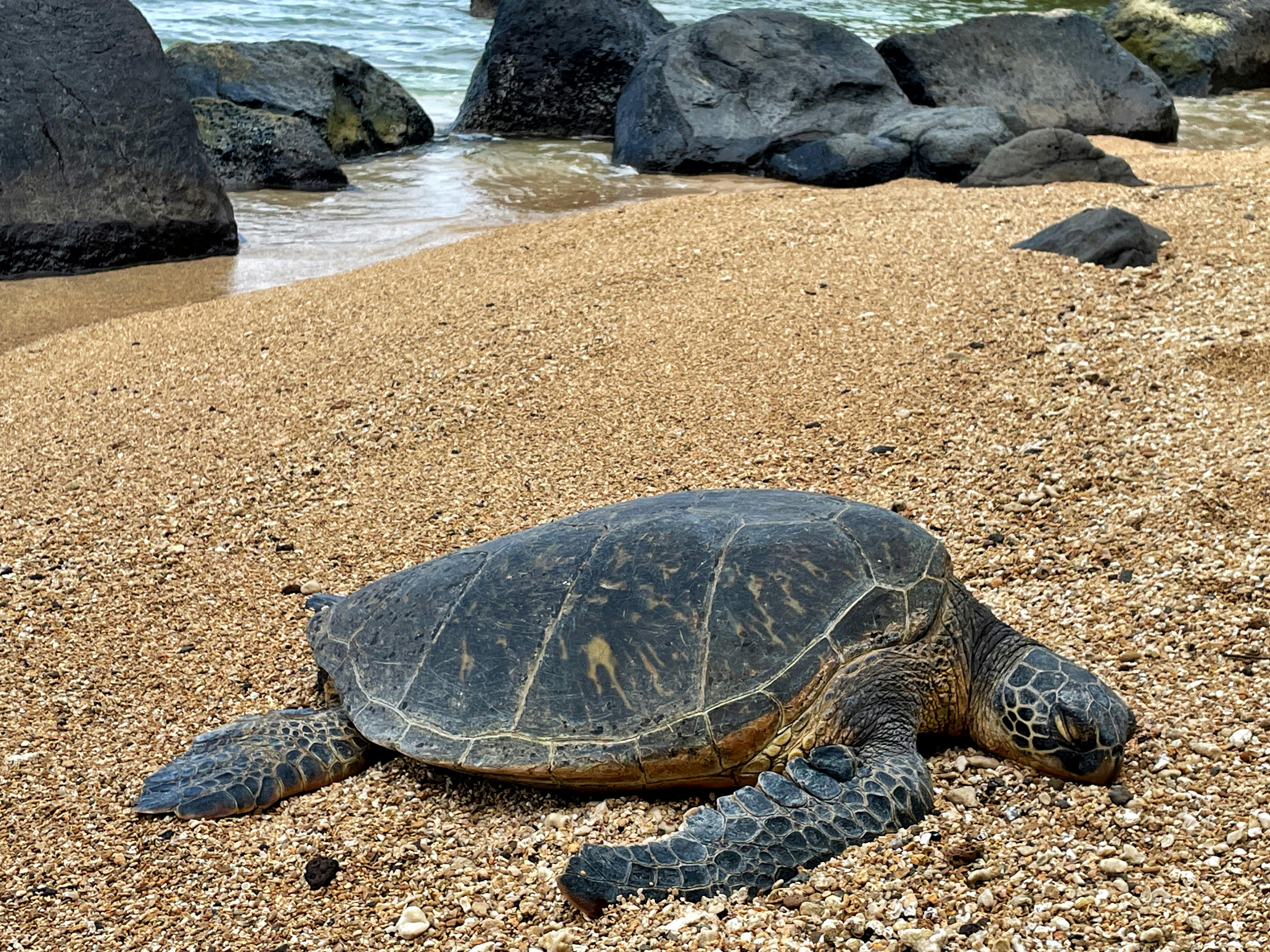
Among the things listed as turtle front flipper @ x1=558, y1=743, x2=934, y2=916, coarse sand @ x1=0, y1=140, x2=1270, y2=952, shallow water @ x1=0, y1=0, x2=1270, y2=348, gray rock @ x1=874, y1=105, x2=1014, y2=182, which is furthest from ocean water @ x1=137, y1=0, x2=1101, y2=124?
turtle front flipper @ x1=558, y1=743, x2=934, y2=916

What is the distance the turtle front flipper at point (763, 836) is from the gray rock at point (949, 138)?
25.4 ft

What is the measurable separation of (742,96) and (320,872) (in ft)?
31.4

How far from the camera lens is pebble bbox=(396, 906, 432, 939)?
8.07 feet

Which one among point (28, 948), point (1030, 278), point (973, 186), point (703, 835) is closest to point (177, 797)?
point (28, 948)

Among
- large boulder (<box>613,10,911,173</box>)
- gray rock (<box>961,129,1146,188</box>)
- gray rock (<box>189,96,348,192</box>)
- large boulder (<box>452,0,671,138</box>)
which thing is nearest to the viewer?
gray rock (<box>961,129,1146,188</box>)

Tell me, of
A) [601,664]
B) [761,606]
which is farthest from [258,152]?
[761,606]

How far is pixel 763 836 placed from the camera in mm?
2467

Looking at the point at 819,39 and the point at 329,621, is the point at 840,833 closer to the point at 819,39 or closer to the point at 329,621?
the point at 329,621

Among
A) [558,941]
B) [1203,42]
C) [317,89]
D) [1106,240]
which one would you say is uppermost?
[1203,42]

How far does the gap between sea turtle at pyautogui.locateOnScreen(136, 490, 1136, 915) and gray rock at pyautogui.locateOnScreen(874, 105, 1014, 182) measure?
718 centimetres

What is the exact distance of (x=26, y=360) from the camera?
243 inches

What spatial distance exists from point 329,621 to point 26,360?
383 centimetres

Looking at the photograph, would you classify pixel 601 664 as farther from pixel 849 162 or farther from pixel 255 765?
pixel 849 162

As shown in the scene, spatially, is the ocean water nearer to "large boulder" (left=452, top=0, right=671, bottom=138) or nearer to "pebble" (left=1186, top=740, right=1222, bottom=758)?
"large boulder" (left=452, top=0, right=671, bottom=138)
